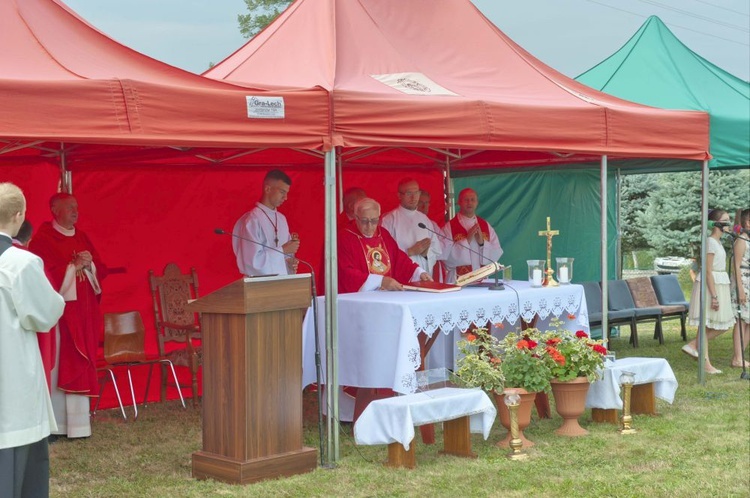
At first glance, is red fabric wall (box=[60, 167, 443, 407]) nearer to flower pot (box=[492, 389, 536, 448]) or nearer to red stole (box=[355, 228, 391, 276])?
red stole (box=[355, 228, 391, 276])

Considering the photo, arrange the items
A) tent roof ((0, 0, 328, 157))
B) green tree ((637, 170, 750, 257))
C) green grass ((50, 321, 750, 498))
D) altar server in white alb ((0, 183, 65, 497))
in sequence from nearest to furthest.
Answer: altar server in white alb ((0, 183, 65, 497)), tent roof ((0, 0, 328, 157)), green grass ((50, 321, 750, 498)), green tree ((637, 170, 750, 257))

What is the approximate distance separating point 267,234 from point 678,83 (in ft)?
16.8

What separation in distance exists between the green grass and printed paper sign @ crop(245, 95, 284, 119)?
2.08 m

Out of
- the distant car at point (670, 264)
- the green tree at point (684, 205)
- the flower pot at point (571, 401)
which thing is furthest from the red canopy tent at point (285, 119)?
the distant car at point (670, 264)

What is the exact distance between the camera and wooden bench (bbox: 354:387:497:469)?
249 inches

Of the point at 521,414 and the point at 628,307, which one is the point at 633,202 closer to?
the point at 628,307

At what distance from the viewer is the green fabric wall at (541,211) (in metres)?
13.3

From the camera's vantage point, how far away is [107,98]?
561 centimetres

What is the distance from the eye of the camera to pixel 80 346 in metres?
7.54

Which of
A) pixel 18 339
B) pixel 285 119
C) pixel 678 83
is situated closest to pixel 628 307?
pixel 678 83

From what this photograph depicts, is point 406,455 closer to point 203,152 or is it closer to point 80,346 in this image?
point 80,346

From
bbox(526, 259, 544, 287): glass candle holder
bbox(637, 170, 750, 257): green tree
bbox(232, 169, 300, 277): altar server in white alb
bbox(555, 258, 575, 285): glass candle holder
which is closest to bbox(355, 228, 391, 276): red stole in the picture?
bbox(232, 169, 300, 277): altar server in white alb

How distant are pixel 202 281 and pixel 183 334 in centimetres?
73

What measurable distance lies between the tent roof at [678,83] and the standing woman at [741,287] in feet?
2.20
